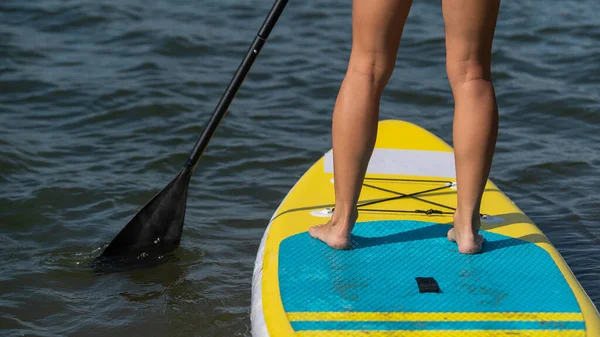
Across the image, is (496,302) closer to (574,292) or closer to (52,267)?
(574,292)

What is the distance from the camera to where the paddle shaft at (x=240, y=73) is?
136 inches

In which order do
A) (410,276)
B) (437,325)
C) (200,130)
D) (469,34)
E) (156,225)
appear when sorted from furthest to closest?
(200,130) → (156,225) → (410,276) → (469,34) → (437,325)

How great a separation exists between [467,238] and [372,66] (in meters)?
0.77

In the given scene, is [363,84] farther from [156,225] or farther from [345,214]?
[156,225]

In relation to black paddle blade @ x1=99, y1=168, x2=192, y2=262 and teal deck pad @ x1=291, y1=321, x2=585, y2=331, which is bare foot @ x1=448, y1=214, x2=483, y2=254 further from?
black paddle blade @ x1=99, y1=168, x2=192, y2=262

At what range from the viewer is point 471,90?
2.89 m

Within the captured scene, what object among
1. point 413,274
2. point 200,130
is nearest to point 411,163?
point 413,274

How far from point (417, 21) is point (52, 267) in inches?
204

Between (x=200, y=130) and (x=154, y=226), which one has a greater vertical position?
(x=154, y=226)

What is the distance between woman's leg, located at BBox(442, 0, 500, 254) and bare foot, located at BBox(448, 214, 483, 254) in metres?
0.06

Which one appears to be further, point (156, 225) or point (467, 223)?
point (156, 225)

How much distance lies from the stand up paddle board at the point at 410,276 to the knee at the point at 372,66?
70 cm

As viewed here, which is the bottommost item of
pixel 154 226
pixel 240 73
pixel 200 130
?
pixel 200 130

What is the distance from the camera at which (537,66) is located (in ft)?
23.4
